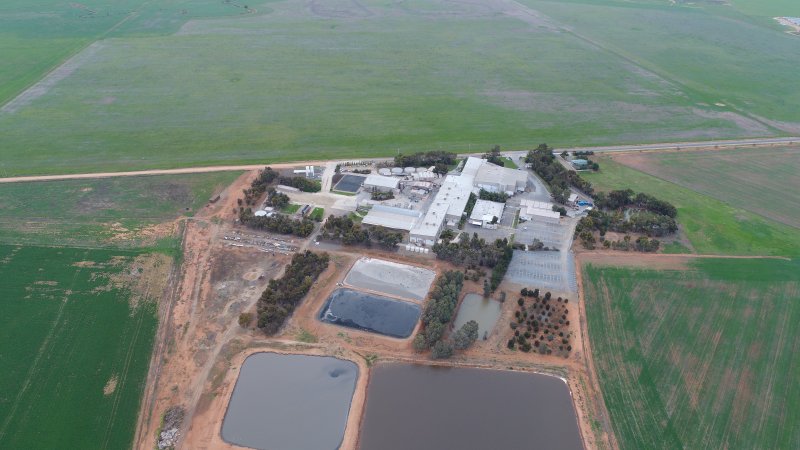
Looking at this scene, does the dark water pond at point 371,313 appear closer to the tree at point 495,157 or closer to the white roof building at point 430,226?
the white roof building at point 430,226

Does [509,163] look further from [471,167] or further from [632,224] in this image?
[632,224]

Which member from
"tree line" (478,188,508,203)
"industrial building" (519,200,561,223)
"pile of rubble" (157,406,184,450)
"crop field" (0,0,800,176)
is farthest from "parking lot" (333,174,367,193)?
"pile of rubble" (157,406,184,450)

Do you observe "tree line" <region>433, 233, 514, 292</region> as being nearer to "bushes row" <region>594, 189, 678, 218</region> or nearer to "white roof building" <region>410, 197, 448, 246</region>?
"white roof building" <region>410, 197, 448, 246</region>

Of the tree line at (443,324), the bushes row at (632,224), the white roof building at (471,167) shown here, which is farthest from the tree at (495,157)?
the tree line at (443,324)

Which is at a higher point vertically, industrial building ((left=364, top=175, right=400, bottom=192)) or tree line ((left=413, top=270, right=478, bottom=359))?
industrial building ((left=364, top=175, right=400, bottom=192))

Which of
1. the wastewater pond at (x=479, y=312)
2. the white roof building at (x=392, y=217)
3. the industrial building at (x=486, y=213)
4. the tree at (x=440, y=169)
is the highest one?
the tree at (x=440, y=169)

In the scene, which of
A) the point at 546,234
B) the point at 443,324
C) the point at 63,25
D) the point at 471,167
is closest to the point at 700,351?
A: the point at 546,234
